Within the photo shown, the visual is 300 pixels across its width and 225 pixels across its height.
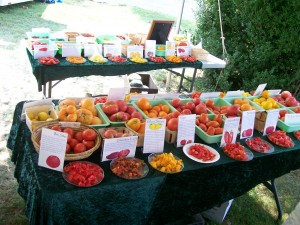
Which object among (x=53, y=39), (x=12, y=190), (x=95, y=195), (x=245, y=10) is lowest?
(x=12, y=190)

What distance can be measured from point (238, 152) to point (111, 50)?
2552 millimetres

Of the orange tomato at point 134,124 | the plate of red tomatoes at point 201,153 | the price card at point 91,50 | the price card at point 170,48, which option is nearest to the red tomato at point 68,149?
the orange tomato at point 134,124

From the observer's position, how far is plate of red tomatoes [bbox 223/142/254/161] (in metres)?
2.16

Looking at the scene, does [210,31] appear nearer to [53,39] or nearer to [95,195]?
[53,39]

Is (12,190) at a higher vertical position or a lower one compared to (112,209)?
lower

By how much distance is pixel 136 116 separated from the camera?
2.25 m

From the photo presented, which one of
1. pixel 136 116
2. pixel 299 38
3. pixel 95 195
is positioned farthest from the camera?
pixel 299 38

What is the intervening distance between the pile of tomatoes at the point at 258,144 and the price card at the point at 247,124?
0.06 meters

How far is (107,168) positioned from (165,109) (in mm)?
842

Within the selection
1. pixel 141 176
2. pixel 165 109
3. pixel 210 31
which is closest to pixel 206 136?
pixel 165 109

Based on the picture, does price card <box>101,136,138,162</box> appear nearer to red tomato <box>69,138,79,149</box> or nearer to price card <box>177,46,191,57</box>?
red tomato <box>69,138,79,149</box>

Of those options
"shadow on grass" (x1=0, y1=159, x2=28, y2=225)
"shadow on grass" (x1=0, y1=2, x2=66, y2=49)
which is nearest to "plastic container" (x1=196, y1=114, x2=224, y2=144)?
"shadow on grass" (x1=0, y1=159, x2=28, y2=225)

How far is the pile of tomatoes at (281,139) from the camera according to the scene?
2.43 metres

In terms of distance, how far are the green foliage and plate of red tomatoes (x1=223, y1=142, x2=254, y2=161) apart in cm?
321
